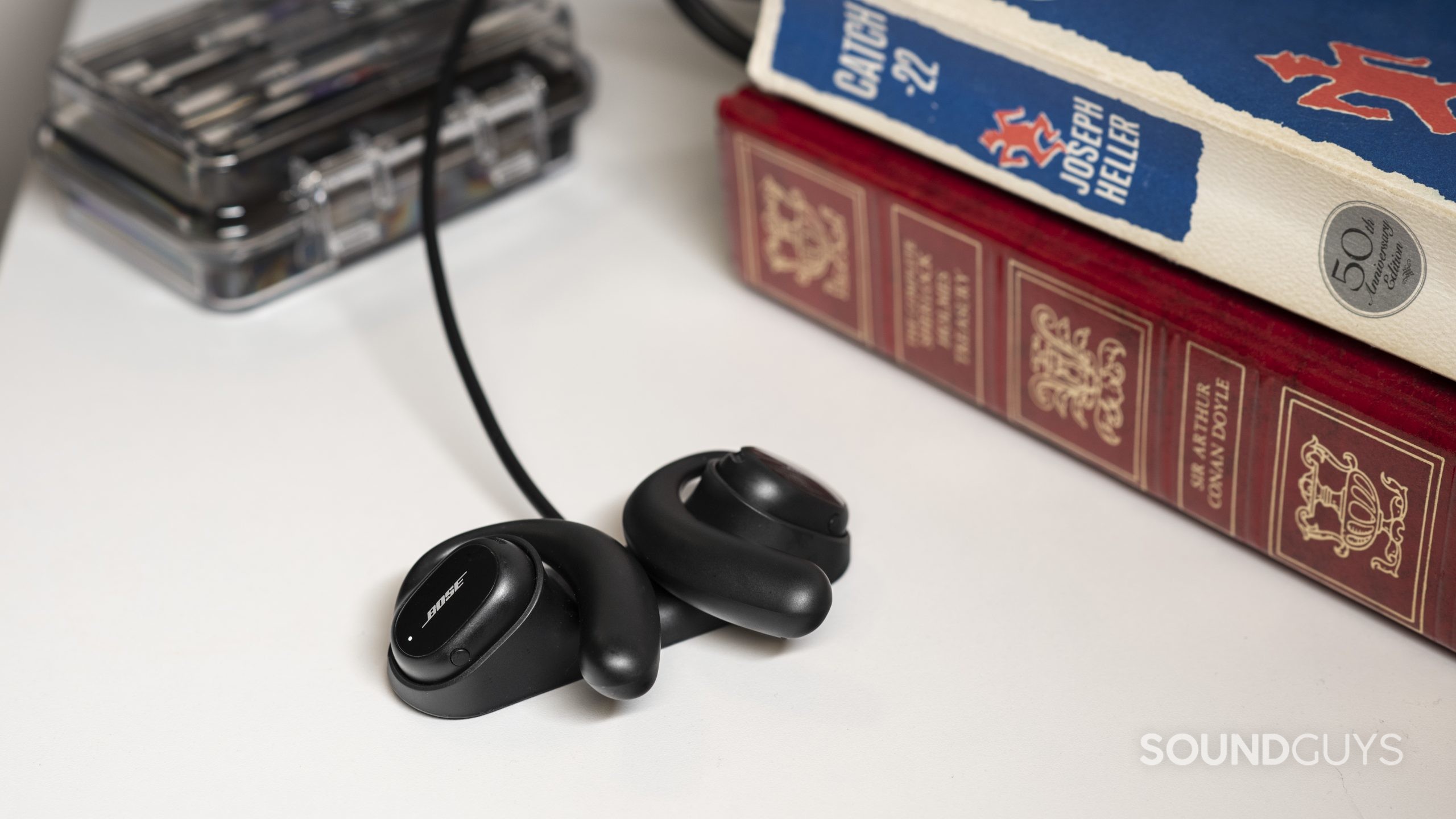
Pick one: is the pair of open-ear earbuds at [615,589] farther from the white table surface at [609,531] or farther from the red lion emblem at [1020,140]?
the red lion emblem at [1020,140]

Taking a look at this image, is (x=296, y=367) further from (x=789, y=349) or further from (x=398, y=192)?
(x=789, y=349)

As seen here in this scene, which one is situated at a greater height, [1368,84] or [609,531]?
[1368,84]

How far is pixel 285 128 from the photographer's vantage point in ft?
1.89

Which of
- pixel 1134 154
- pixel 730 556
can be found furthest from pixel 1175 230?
pixel 730 556

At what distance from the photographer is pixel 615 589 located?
395 mm

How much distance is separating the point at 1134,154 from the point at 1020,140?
0.14ft

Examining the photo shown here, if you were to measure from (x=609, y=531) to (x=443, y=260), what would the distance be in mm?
201

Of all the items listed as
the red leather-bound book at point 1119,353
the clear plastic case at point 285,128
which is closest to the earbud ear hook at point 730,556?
the red leather-bound book at point 1119,353

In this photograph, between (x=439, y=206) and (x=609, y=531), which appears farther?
(x=439, y=206)

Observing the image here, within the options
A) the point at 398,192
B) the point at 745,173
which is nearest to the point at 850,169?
the point at 745,173

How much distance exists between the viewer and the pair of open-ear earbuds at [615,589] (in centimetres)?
39

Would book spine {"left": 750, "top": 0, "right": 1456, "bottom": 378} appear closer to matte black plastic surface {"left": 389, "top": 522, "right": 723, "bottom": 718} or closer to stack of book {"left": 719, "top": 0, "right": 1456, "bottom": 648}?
stack of book {"left": 719, "top": 0, "right": 1456, "bottom": 648}

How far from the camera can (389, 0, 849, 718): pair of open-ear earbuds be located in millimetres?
392

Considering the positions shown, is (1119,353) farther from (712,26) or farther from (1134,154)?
(712,26)
